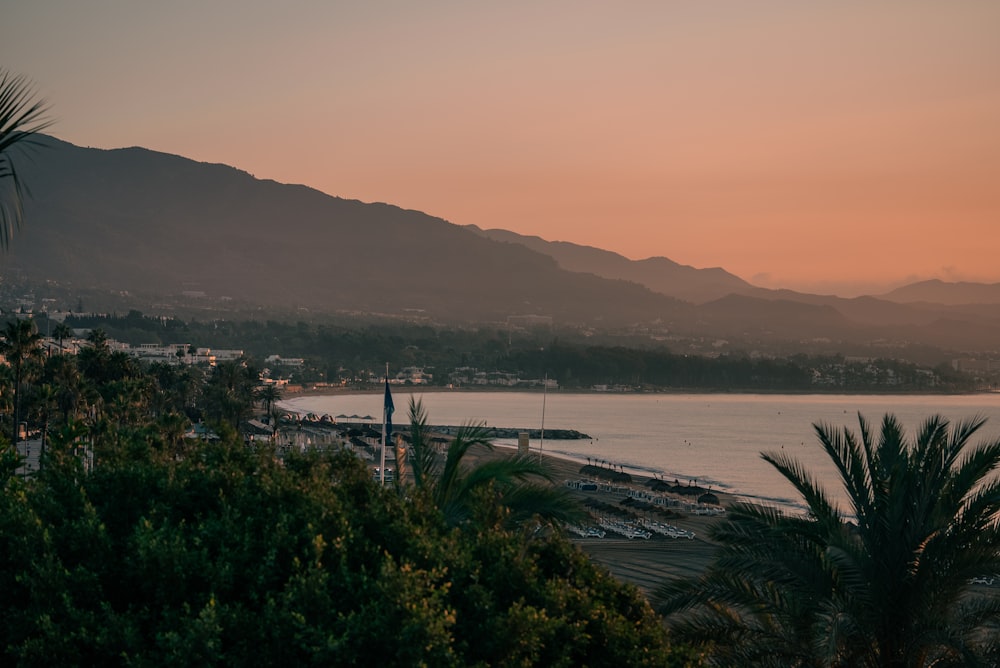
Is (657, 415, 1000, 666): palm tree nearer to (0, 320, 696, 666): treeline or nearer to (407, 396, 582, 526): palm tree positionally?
(407, 396, 582, 526): palm tree

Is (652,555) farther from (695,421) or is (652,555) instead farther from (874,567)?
(695,421)

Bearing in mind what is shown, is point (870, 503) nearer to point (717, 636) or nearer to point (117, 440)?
point (717, 636)

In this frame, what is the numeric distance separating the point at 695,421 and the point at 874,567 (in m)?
126

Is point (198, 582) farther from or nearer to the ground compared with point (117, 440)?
nearer to the ground

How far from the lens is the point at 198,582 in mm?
7898

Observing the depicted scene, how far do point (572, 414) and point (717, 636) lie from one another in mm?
139998

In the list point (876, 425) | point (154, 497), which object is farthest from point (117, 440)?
point (876, 425)

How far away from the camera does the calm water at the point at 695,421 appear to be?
8062cm

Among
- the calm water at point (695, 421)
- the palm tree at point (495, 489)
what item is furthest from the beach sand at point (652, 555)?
the palm tree at point (495, 489)

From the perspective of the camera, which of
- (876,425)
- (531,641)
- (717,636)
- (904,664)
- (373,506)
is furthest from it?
(876,425)

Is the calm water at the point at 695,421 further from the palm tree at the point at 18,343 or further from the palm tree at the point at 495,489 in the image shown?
the palm tree at the point at 495,489

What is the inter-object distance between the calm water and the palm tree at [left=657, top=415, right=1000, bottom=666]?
28.5m

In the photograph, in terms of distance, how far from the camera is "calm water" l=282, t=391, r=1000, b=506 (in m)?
80.6

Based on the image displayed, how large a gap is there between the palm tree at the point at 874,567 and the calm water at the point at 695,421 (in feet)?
93.5
